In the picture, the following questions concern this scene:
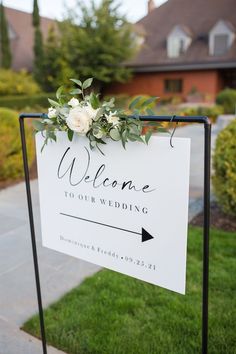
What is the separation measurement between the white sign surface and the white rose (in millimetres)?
136

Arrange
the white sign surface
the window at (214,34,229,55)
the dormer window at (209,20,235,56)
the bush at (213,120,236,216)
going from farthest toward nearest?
the window at (214,34,229,55) < the dormer window at (209,20,235,56) < the bush at (213,120,236,216) < the white sign surface

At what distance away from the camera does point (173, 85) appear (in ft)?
75.6

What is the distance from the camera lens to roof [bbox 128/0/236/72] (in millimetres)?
21562

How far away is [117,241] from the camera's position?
172 centimetres

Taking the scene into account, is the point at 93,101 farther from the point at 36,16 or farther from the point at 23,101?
the point at 36,16

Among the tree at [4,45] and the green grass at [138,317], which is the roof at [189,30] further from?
the green grass at [138,317]

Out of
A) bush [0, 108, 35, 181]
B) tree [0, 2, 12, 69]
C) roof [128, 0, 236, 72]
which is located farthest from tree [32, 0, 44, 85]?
bush [0, 108, 35, 181]

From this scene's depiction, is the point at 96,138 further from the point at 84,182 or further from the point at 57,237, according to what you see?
the point at 57,237

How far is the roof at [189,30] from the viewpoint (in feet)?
70.7

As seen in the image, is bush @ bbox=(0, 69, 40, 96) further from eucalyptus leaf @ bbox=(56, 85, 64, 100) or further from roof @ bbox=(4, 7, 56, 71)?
eucalyptus leaf @ bbox=(56, 85, 64, 100)

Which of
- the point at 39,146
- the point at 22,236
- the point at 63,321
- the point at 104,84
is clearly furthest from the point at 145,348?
the point at 104,84

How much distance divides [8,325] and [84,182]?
1.36 metres

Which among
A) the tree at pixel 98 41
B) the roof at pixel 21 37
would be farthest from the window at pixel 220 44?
the roof at pixel 21 37

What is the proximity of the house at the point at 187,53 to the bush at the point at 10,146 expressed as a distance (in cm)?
1666
